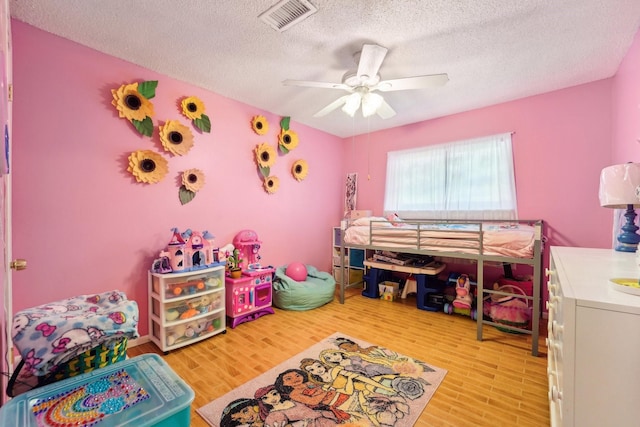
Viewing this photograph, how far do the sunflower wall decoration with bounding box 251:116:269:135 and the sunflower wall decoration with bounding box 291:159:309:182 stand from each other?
0.64m

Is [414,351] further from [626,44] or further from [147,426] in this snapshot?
[626,44]

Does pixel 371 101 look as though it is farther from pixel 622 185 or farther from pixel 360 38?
pixel 622 185

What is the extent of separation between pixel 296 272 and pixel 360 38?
8.65 ft

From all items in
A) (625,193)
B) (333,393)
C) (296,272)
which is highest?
(625,193)

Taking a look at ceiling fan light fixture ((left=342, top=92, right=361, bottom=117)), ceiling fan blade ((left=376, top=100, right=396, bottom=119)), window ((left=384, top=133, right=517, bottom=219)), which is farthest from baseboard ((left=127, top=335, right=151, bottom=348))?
window ((left=384, top=133, right=517, bottom=219))

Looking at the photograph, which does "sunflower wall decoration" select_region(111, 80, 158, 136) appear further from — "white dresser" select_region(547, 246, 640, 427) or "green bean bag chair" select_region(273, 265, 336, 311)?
"white dresser" select_region(547, 246, 640, 427)

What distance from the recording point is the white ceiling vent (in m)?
1.64

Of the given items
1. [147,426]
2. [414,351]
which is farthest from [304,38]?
[414,351]

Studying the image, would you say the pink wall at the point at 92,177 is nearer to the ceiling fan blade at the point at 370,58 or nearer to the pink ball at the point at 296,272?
the pink ball at the point at 296,272

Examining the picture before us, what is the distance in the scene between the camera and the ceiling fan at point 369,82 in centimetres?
194

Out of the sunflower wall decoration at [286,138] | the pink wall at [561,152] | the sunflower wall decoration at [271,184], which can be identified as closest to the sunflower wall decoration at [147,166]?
the sunflower wall decoration at [271,184]

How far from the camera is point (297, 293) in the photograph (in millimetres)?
3152

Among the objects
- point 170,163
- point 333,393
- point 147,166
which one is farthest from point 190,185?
point 333,393

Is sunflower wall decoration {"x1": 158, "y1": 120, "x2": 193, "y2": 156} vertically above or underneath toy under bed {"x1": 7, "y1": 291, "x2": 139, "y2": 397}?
above
